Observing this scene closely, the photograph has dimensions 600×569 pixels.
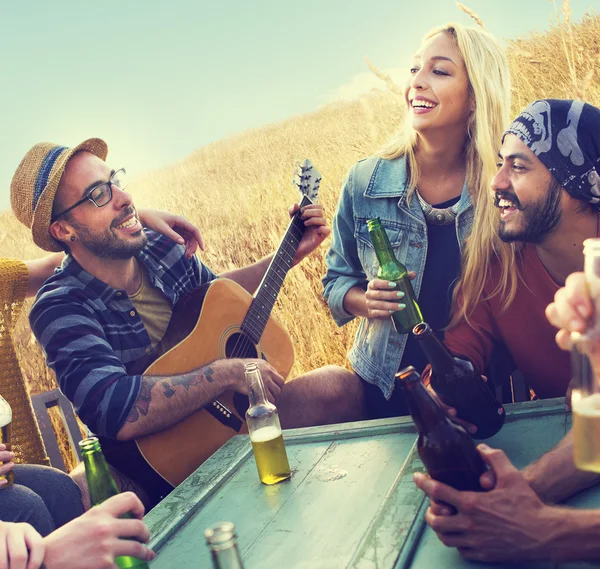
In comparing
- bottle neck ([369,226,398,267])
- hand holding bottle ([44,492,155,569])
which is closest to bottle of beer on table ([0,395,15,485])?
hand holding bottle ([44,492,155,569])

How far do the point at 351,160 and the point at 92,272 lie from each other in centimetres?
536

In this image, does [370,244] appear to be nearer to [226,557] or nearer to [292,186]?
[226,557]

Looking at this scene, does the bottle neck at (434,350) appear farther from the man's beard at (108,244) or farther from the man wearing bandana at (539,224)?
the man's beard at (108,244)

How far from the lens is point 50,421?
3.21 metres

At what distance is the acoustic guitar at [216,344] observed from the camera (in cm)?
261

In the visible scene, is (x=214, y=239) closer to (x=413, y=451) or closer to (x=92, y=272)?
(x=92, y=272)

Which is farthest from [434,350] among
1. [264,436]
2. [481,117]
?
[481,117]

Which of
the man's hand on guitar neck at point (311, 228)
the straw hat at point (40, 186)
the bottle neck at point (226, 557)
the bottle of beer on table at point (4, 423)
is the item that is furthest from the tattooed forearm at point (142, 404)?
the bottle neck at point (226, 557)

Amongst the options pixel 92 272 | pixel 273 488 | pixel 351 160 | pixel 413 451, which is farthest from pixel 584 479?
pixel 351 160

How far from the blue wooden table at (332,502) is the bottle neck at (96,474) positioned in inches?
6.9

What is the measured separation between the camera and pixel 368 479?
176 cm

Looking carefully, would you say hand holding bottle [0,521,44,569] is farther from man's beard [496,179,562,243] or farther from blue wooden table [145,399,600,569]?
man's beard [496,179,562,243]

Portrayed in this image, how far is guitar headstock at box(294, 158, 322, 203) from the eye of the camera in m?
3.04

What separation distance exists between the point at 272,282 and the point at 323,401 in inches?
22.1
